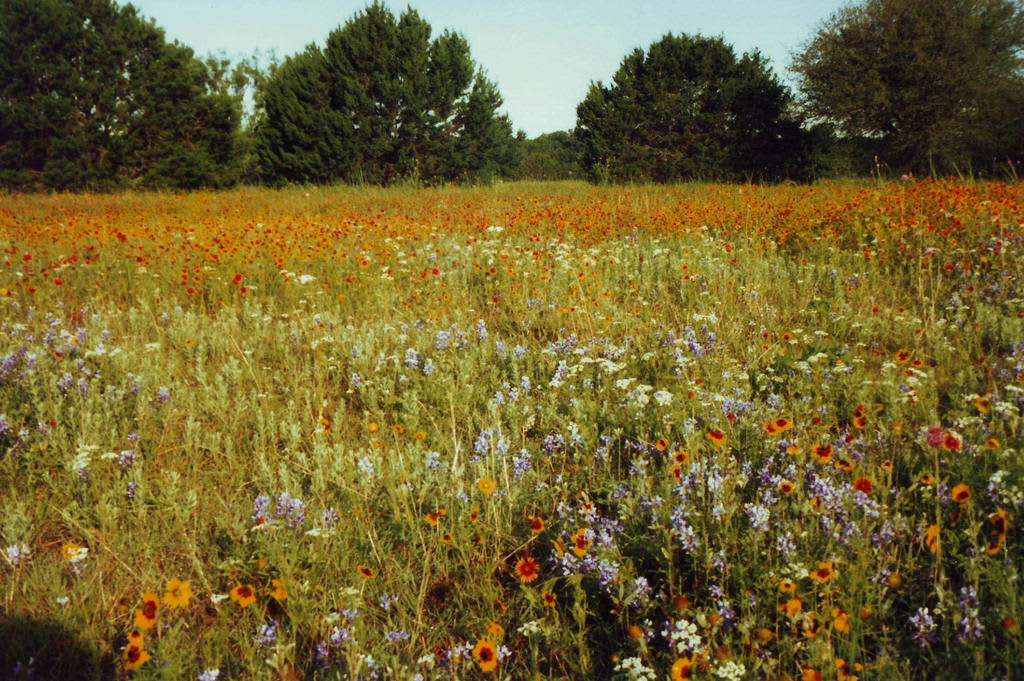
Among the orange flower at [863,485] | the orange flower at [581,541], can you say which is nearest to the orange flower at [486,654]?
the orange flower at [581,541]

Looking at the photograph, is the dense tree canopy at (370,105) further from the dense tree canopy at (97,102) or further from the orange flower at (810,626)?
the orange flower at (810,626)

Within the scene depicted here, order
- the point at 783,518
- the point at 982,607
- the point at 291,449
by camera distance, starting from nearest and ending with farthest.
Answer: the point at 982,607 < the point at 783,518 < the point at 291,449

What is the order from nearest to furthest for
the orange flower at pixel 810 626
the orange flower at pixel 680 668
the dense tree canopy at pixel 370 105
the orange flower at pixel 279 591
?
the orange flower at pixel 680 668, the orange flower at pixel 810 626, the orange flower at pixel 279 591, the dense tree canopy at pixel 370 105

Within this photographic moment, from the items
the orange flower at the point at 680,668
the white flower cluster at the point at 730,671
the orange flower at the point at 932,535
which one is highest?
the orange flower at the point at 932,535

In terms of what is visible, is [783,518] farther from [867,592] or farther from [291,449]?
[291,449]

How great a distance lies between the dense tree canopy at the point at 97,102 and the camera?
18.2 m

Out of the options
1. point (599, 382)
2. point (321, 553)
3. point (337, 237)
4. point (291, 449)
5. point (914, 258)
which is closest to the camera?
point (321, 553)

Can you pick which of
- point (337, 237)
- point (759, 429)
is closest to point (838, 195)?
point (337, 237)

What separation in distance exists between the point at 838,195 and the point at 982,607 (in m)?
8.80


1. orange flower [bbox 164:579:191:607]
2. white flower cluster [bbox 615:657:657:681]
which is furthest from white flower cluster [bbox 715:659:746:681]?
orange flower [bbox 164:579:191:607]

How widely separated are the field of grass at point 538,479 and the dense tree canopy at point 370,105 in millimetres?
A: 16305

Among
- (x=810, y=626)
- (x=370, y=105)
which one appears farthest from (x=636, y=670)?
(x=370, y=105)

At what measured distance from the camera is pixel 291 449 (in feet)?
9.21

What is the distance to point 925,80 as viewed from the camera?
19750 millimetres
